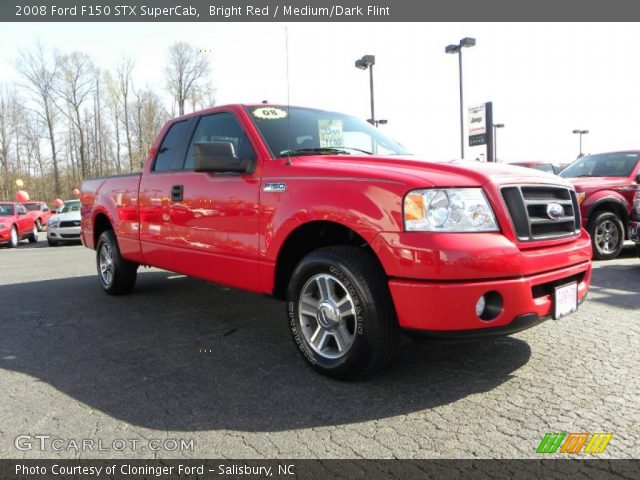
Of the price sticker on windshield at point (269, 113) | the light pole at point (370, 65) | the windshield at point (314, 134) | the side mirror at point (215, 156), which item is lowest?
the side mirror at point (215, 156)

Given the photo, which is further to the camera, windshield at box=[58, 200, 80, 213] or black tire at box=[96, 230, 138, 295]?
windshield at box=[58, 200, 80, 213]

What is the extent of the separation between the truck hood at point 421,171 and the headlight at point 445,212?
6cm

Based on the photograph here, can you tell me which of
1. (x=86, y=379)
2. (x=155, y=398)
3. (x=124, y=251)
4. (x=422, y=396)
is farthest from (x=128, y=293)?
(x=422, y=396)

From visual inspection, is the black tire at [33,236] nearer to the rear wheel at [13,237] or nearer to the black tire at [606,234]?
the rear wheel at [13,237]

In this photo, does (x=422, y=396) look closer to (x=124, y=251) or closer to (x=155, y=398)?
(x=155, y=398)

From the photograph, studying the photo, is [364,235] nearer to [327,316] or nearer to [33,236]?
[327,316]

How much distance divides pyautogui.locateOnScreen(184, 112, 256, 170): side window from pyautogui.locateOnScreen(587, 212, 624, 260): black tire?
590 cm

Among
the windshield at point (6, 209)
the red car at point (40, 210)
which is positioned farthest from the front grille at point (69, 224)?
the red car at point (40, 210)

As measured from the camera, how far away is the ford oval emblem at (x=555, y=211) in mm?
3057

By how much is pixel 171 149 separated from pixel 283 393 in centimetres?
296

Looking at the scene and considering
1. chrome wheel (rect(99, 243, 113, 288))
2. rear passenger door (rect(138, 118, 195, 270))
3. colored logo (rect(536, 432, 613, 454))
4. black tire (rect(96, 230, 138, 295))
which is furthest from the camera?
chrome wheel (rect(99, 243, 113, 288))

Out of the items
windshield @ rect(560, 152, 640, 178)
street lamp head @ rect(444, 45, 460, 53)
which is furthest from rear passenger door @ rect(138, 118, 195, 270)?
street lamp head @ rect(444, 45, 460, 53)

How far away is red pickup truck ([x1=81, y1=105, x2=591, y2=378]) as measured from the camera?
264 centimetres

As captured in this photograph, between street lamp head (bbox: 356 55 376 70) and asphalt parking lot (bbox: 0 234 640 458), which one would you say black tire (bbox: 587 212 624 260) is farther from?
street lamp head (bbox: 356 55 376 70)
